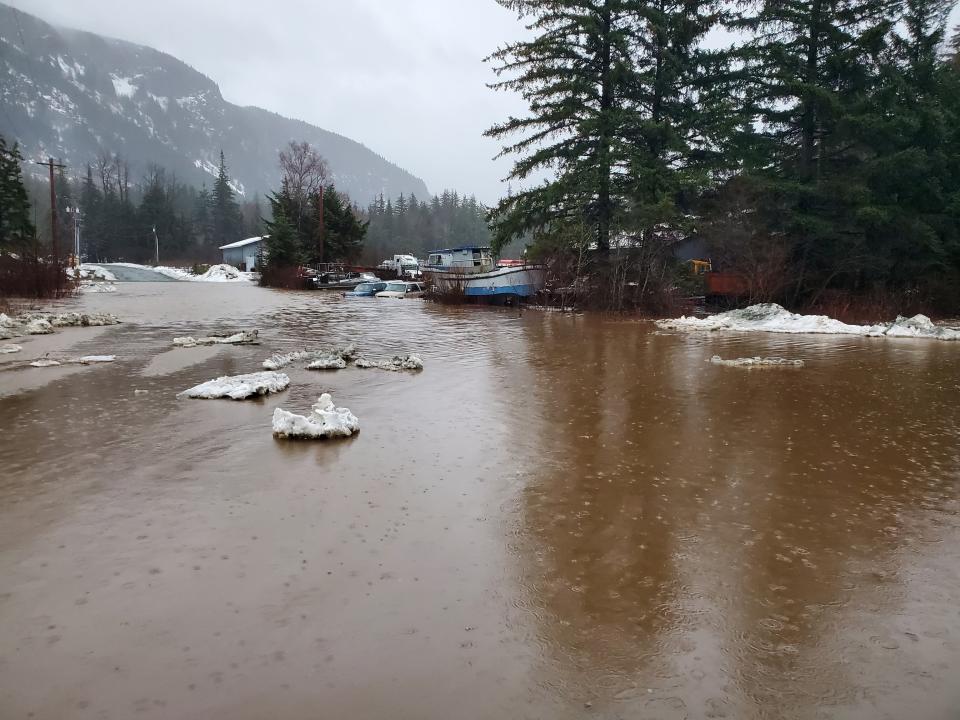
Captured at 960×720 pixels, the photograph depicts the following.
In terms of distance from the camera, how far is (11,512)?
15.4 feet

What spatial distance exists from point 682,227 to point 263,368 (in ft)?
58.9

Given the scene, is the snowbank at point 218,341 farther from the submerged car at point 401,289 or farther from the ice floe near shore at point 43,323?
the submerged car at point 401,289

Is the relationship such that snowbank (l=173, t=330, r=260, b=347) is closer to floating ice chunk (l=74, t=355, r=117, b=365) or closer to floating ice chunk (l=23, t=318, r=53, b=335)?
floating ice chunk (l=74, t=355, r=117, b=365)

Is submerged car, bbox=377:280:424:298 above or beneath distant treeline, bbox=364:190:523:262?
beneath

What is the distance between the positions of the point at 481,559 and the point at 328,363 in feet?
25.4

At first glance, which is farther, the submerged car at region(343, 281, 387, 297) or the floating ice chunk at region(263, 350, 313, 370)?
the submerged car at region(343, 281, 387, 297)

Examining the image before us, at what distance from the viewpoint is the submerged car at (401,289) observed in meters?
41.1

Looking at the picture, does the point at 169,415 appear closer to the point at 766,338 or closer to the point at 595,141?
the point at 766,338

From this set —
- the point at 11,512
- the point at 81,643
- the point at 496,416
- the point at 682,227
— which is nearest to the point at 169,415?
the point at 11,512

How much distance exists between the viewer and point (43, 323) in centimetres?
1617

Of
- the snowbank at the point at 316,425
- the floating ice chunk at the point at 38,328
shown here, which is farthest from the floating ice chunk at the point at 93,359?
the snowbank at the point at 316,425

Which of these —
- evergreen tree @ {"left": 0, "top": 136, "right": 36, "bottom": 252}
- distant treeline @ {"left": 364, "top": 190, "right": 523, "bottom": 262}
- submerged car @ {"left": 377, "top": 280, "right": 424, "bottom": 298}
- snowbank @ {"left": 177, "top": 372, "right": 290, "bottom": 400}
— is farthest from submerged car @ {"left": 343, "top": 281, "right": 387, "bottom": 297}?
distant treeline @ {"left": 364, "top": 190, "right": 523, "bottom": 262}

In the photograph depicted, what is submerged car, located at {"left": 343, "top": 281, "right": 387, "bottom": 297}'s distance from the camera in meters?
41.4

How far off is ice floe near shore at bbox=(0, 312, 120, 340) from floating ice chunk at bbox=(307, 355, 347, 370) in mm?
8853
